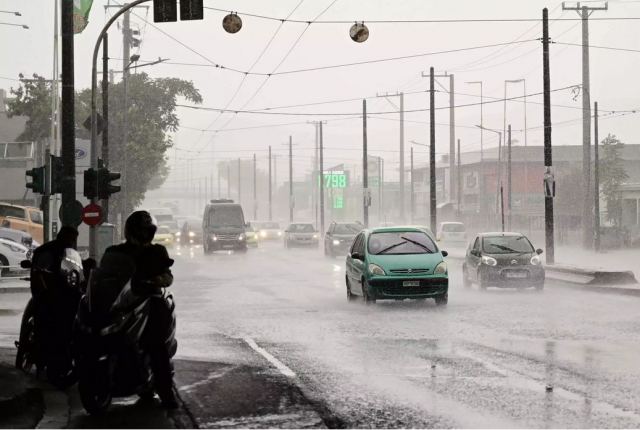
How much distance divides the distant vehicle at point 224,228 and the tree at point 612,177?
27308 millimetres

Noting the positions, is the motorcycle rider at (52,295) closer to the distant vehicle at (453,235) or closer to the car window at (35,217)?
the car window at (35,217)

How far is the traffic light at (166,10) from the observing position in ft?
63.5

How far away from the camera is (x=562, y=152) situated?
380ft

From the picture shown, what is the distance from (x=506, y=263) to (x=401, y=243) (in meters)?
4.48

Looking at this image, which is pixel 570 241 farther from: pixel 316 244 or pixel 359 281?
pixel 359 281

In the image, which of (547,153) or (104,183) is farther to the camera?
(547,153)

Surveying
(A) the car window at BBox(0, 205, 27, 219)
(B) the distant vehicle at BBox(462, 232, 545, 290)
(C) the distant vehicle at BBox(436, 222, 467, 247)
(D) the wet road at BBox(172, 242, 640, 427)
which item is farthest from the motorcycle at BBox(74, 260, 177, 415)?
(C) the distant vehicle at BBox(436, 222, 467, 247)

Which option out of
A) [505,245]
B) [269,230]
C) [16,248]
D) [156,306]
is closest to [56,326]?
[156,306]

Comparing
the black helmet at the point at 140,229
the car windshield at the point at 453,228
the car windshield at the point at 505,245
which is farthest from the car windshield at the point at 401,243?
the car windshield at the point at 453,228

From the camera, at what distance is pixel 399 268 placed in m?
20.6

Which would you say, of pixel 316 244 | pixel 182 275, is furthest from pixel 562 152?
pixel 182 275

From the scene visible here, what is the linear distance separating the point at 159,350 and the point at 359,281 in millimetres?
13018

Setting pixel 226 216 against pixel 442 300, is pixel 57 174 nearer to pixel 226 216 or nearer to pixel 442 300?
pixel 442 300

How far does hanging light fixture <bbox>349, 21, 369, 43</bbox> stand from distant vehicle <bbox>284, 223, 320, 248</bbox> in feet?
103
